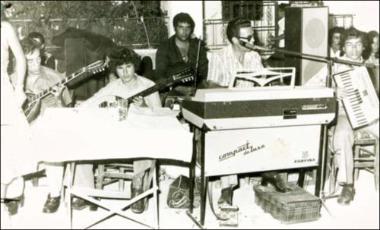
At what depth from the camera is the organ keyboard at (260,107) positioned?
11.0ft

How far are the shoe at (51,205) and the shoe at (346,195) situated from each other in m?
2.31

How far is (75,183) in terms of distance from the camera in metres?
3.84

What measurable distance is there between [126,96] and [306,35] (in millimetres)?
2074

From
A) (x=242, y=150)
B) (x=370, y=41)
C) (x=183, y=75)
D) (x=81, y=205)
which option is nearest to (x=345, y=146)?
(x=242, y=150)

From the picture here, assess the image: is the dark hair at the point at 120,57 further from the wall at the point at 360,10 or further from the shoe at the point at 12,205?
the wall at the point at 360,10

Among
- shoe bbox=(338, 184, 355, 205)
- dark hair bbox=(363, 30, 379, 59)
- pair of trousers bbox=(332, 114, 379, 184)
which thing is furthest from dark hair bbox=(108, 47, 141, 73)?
dark hair bbox=(363, 30, 379, 59)

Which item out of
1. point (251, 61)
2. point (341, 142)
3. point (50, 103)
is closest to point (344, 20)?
point (251, 61)

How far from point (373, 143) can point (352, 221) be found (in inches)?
35.6

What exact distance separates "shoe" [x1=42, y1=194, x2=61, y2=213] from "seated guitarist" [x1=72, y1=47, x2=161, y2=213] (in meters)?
0.14

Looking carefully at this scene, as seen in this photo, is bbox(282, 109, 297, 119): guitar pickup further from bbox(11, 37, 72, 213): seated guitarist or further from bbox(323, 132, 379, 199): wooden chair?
bbox(11, 37, 72, 213): seated guitarist

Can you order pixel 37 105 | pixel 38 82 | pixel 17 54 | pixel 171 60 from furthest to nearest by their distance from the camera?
pixel 171 60
pixel 38 82
pixel 37 105
pixel 17 54

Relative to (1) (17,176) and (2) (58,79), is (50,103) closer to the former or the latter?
(2) (58,79)

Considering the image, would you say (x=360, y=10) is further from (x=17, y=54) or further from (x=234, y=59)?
(x=17, y=54)

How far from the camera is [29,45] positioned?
4387mm
